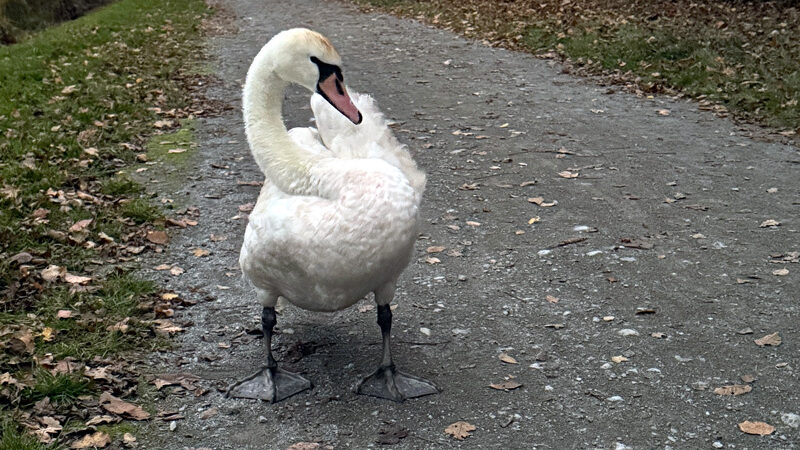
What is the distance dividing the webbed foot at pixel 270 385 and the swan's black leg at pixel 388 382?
330 millimetres

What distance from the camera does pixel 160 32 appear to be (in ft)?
56.4

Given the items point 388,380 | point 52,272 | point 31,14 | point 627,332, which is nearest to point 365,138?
point 388,380

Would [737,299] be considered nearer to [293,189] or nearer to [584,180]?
[584,180]

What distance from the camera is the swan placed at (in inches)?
152

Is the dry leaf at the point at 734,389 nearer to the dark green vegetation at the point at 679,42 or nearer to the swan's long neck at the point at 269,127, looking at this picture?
the swan's long neck at the point at 269,127

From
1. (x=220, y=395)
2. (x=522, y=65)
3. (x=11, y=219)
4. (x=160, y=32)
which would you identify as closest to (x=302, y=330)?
(x=220, y=395)

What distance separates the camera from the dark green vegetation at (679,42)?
1034cm

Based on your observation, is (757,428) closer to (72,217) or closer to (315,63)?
(315,63)

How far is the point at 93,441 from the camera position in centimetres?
395

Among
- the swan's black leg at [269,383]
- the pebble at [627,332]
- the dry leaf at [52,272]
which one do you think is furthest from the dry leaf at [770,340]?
the dry leaf at [52,272]

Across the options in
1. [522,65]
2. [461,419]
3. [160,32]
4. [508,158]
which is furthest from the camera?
[160,32]

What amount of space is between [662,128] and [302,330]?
5.77 metres

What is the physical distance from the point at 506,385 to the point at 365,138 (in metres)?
1.50

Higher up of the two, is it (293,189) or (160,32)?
(293,189)
